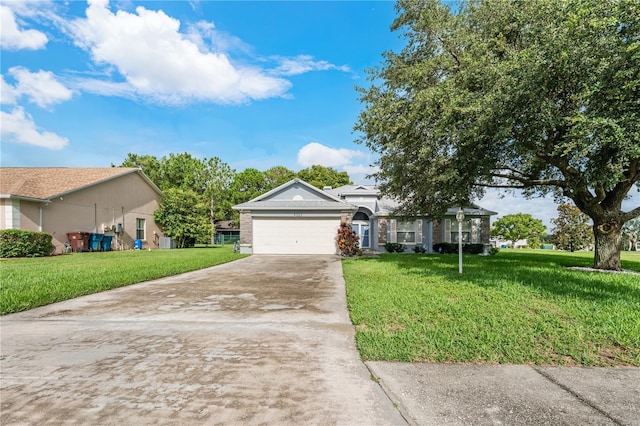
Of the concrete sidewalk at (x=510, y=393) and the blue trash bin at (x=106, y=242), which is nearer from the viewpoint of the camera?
the concrete sidewalk at (x=510, y=393)

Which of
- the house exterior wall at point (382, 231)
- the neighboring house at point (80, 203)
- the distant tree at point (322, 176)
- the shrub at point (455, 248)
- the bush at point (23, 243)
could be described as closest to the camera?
the bush at point (23, 243)

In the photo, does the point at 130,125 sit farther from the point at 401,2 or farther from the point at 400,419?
the point at 400,419

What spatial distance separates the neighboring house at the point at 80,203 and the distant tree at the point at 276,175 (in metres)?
23.0

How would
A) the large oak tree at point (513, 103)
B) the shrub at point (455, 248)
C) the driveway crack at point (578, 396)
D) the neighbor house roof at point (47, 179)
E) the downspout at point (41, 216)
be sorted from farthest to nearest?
1. the shrub at point (455, 248)
2. the downspout at point (41, 216)
3. the neighbor house roof at point (47, 179)
4. the large oak tree at point (513, 103)
5. the driveway crack at point (578, 396)

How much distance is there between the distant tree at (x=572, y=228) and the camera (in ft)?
94.1

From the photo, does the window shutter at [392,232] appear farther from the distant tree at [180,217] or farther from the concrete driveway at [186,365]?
the concrete driveway at [186,365]

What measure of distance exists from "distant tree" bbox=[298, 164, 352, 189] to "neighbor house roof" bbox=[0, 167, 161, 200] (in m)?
23.3

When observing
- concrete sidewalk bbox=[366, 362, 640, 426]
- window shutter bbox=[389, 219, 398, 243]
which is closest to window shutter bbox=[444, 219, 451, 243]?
window shutter bbox=[389, 219, 398, 243]

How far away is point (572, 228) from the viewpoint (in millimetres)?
29000

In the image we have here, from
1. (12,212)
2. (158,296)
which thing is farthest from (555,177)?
(12,212)

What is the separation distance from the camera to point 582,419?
2.41 meters

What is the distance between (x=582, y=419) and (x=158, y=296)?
22.7 ft

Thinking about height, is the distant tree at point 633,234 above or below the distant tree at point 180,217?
below

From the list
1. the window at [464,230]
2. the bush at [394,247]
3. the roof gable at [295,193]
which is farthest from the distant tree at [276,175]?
the window at [464,230]
